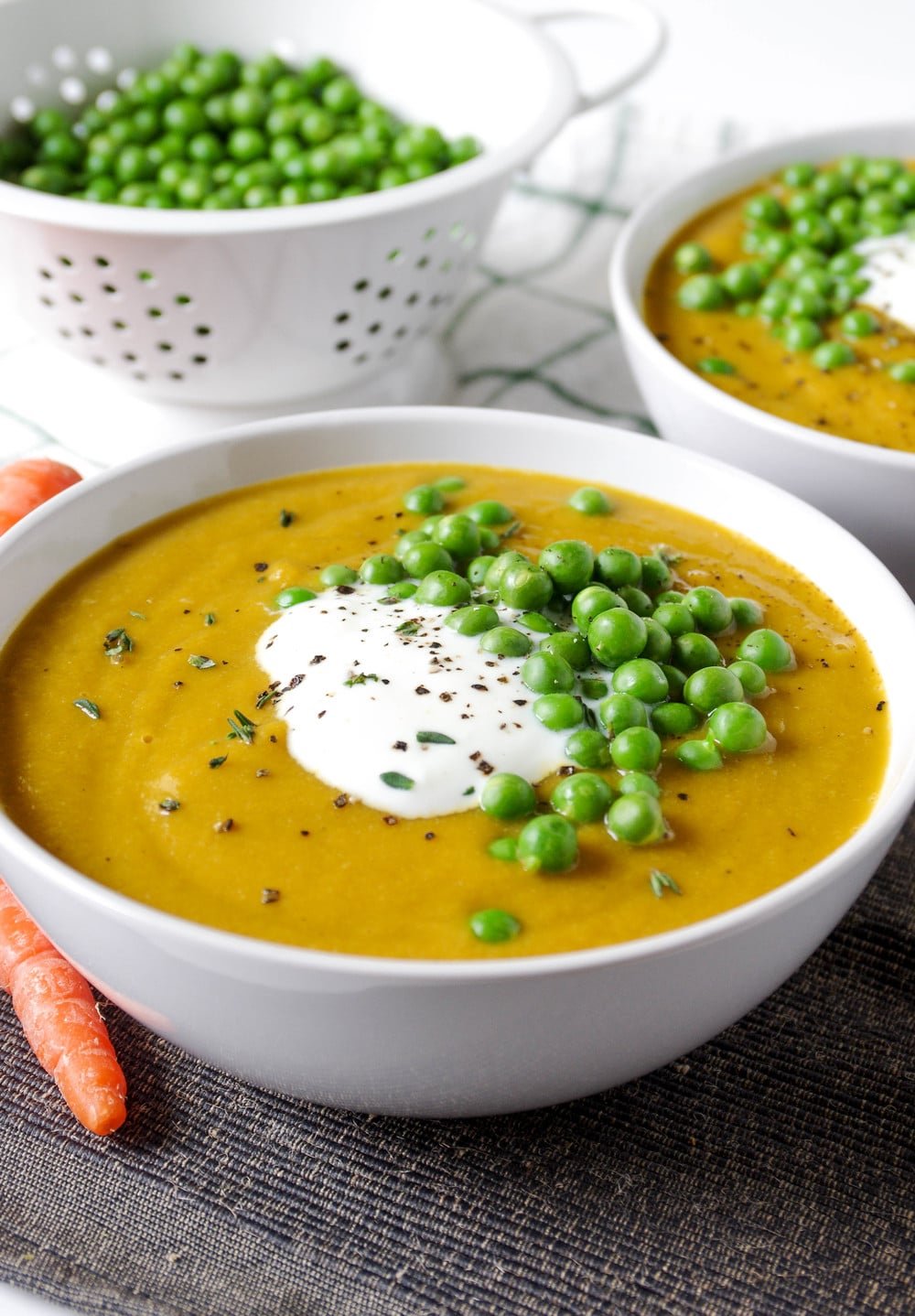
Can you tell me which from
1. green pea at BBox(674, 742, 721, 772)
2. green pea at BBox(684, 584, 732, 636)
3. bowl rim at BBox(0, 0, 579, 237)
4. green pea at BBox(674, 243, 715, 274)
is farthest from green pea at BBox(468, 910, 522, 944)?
green pea at BBox(674, 243, 715, 274)

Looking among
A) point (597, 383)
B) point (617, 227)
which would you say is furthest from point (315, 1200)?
point (617, 227)

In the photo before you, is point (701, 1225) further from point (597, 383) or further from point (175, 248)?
point (597, 383)

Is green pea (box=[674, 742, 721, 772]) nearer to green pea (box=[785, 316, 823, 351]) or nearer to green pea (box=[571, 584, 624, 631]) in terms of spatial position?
green pea (box=[571, 584, 624, 631])

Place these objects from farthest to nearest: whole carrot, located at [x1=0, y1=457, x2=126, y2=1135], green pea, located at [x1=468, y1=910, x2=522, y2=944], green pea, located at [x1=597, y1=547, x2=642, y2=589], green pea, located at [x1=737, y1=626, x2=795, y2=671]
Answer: green pea, located at [x1=597, y1=547, x2=642, y2=589] → green pea, located at [x1=737, y1=626, x2=795, y2=671] → whole carrot, located at [x1=0, y1=457, x2=126, y2=1135] → green pea, located at [x1=468, y1=910, x2=522, y2=944]

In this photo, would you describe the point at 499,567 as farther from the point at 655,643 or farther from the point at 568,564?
the point at 655,643

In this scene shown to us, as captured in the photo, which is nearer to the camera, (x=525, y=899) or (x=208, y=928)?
(x=208, y=928)

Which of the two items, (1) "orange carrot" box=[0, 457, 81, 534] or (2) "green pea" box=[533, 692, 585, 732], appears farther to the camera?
(1) "orange carrot" box=[0, 457, 81, 534]

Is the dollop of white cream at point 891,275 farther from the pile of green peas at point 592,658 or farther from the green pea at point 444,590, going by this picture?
the green pea at point 444,590
